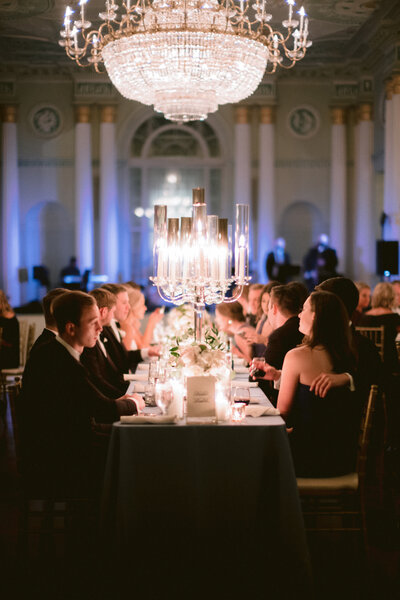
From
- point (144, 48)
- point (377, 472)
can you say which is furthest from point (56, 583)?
point (144, 48)

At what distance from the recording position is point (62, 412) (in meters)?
3.63

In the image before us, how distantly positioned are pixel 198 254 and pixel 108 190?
12659 millimetres

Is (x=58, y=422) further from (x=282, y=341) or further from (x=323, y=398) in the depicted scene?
(x=282, y=341)

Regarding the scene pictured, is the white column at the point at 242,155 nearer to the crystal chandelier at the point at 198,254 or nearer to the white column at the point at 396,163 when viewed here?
the white column at the point at 396,163

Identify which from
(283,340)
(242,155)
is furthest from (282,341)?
(242,155)

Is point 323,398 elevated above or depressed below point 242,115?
below

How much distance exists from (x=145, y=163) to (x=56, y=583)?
1467 centimetres

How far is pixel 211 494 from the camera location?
11.5 feet

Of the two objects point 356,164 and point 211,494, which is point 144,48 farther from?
point 356,164

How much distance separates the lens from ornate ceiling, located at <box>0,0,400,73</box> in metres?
12.9

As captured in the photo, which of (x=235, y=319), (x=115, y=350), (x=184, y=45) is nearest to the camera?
(x=115, y=350)

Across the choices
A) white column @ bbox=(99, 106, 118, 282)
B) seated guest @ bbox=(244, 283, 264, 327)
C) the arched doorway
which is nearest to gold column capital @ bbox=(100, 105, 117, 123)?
white column @ bbox=(99, 106, 118, 282)

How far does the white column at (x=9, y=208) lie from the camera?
55.1ft

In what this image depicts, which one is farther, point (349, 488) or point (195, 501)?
point (349, 488)
